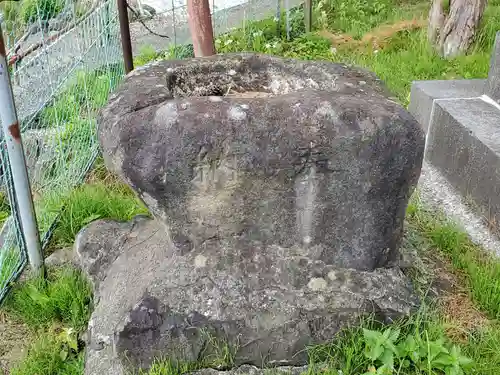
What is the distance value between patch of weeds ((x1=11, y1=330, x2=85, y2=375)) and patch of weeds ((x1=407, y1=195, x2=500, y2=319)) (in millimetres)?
1880

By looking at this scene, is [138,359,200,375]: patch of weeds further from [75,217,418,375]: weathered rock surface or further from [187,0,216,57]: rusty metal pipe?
[187,0,216,57]: rusty metal pipe

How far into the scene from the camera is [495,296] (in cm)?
291

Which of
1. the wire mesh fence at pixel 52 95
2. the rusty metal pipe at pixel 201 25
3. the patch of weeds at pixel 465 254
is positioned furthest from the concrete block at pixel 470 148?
the wire mesh fence at pixel 52 95

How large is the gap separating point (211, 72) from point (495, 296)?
1.71 meters

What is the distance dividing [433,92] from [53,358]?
10.1 ft

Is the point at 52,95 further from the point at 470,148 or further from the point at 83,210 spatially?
the point at 470,148

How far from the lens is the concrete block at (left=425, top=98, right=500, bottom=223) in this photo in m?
3.54

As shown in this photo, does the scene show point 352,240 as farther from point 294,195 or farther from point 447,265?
point 447,265

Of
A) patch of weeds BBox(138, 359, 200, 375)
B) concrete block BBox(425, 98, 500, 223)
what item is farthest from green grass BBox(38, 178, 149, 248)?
concrete block BBox(425, 98, 500, 223)

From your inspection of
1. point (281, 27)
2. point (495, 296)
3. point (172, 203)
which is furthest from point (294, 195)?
point (281, 27)

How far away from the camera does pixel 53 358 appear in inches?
110

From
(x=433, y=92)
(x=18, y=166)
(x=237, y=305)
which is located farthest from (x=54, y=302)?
(x=433, y=92)

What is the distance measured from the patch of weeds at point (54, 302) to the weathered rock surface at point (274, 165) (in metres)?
0.77

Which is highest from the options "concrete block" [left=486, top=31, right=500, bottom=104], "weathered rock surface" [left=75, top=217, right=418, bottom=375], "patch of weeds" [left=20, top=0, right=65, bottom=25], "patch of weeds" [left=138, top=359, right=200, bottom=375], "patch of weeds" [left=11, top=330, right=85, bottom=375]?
Answer: "patch of weeds" [left=20, top=0, right=65, bottom=25]
